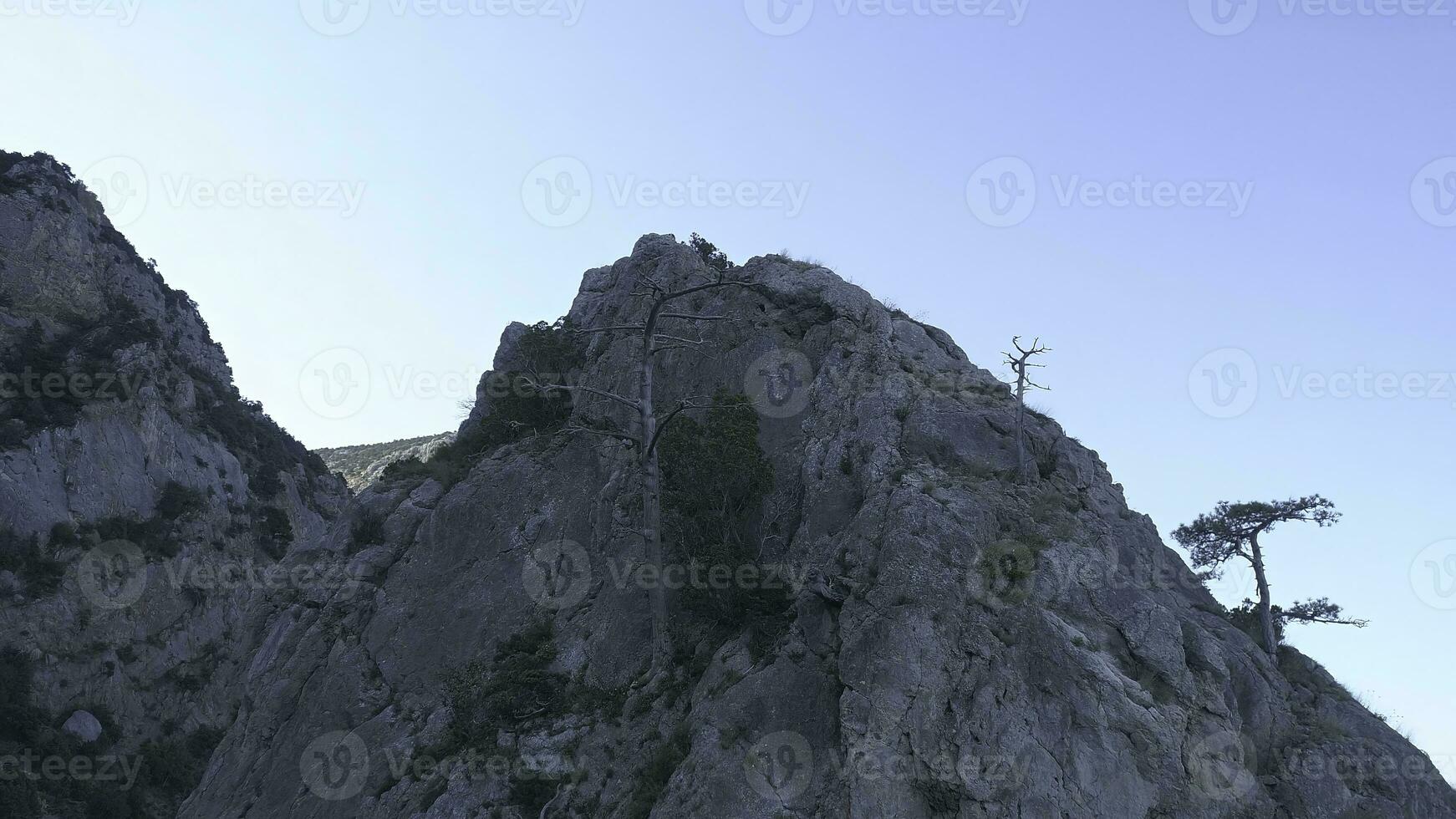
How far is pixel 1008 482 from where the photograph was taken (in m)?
25.2

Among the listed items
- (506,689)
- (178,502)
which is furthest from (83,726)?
(506,689)

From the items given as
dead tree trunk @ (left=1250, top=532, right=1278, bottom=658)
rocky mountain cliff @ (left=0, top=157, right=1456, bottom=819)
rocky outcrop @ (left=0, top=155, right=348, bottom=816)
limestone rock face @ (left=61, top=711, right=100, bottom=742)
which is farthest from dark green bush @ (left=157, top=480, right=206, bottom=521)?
dead tree trunk @ (left=1250, top=532, right=1278, bottom=658)

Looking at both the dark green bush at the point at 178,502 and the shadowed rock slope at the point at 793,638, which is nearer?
the shadowed rock slope at the point at 793,638

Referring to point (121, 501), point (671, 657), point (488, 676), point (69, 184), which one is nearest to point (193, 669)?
point (121, 501)

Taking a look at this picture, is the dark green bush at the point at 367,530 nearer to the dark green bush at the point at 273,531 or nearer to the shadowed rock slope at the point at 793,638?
the shadowed rock slope at the point at 793,638

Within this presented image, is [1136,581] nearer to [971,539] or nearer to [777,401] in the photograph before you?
[971,539]

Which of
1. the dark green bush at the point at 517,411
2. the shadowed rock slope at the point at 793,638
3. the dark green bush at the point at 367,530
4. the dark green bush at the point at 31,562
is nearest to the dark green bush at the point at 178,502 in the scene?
the dark green bush at the point at 31,562

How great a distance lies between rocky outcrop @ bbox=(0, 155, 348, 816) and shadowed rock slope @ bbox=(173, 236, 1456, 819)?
27.6 meters

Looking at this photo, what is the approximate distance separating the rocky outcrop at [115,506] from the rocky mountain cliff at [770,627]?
27.1 meters

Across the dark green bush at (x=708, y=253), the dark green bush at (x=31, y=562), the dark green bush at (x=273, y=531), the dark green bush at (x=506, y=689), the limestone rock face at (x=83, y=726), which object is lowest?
the limestone rock face at (x=83, y=726)

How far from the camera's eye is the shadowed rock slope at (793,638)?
19.8 metres

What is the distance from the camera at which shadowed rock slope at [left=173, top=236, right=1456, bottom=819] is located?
19.8 metres

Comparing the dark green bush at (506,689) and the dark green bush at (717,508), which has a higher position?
the dark green bush at (717,508)

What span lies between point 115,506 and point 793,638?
2508 inches
